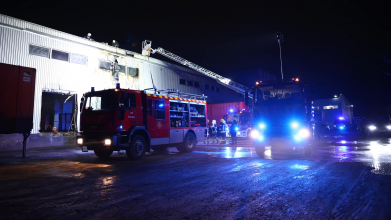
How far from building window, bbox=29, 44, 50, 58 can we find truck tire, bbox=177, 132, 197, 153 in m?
12.5

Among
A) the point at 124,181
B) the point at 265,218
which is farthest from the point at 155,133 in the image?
the point at 265,218

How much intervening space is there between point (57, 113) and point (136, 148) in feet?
56.4

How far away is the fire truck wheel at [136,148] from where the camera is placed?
29.6ft

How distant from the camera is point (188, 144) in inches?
471

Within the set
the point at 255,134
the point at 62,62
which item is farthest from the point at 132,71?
the point at 255,134

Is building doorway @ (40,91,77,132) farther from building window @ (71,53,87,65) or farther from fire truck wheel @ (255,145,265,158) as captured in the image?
fire truck wheel @ (255,145,265,158)

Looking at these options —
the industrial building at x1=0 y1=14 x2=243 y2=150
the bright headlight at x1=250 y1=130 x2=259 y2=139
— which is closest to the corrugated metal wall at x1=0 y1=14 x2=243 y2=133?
the industrial building at x1=0 y1=14 x2=243 y2=150

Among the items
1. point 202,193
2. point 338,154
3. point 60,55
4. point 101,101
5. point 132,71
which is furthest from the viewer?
point 132,71

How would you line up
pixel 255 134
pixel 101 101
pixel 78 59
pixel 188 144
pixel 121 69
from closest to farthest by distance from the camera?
pixel 101 101, pixel 255 134, pixel 188 144, pixel 78 59, pixel 121 69

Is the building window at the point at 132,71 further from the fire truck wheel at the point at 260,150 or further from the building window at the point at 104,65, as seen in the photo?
the fire truck wheel at the point at 260,150

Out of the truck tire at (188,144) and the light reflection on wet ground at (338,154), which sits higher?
the truck tire at (188,144)

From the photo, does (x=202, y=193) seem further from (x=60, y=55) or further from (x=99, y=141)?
(x=60, y=55)

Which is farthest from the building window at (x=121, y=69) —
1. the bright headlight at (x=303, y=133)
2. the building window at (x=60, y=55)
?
the bright headlight at (x=303, y=133)

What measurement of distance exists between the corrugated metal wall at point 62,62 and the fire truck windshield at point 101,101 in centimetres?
898
